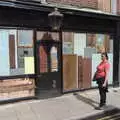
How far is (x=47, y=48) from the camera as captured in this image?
11422 mm

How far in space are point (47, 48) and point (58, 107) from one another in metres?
2.30

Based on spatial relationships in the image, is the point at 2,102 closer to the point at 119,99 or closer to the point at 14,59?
the point at 14,59

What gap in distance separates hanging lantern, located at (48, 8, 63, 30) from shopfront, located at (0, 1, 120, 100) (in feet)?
1.08

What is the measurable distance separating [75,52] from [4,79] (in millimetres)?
3281

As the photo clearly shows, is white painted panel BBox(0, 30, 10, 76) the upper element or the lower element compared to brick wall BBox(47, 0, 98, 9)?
lower

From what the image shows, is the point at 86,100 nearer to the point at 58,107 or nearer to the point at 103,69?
the point at 58,107

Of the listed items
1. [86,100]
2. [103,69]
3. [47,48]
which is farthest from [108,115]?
[47,48]

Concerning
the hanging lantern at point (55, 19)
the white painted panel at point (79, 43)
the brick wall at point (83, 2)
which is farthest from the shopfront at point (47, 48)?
the brick wall at point (83, 2)

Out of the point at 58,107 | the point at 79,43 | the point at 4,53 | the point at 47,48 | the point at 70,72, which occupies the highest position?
the point at 79,43

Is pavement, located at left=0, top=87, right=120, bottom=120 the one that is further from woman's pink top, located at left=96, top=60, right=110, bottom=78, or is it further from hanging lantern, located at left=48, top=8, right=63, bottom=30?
hanging lantern, located at left=48, top=8, right=63, bottom=30

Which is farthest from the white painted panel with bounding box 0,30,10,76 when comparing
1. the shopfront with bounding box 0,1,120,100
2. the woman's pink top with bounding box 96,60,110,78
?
the woman's pink top with bounding box 96,60,110,78

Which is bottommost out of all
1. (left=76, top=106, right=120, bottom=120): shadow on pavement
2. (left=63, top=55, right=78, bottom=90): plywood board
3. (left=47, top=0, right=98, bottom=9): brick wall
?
(left=76, top=106, right=120, bottom=120): shadow on pavement

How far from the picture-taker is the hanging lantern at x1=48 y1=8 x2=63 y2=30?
1055 cm

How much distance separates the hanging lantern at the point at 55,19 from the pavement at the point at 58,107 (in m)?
2.55
